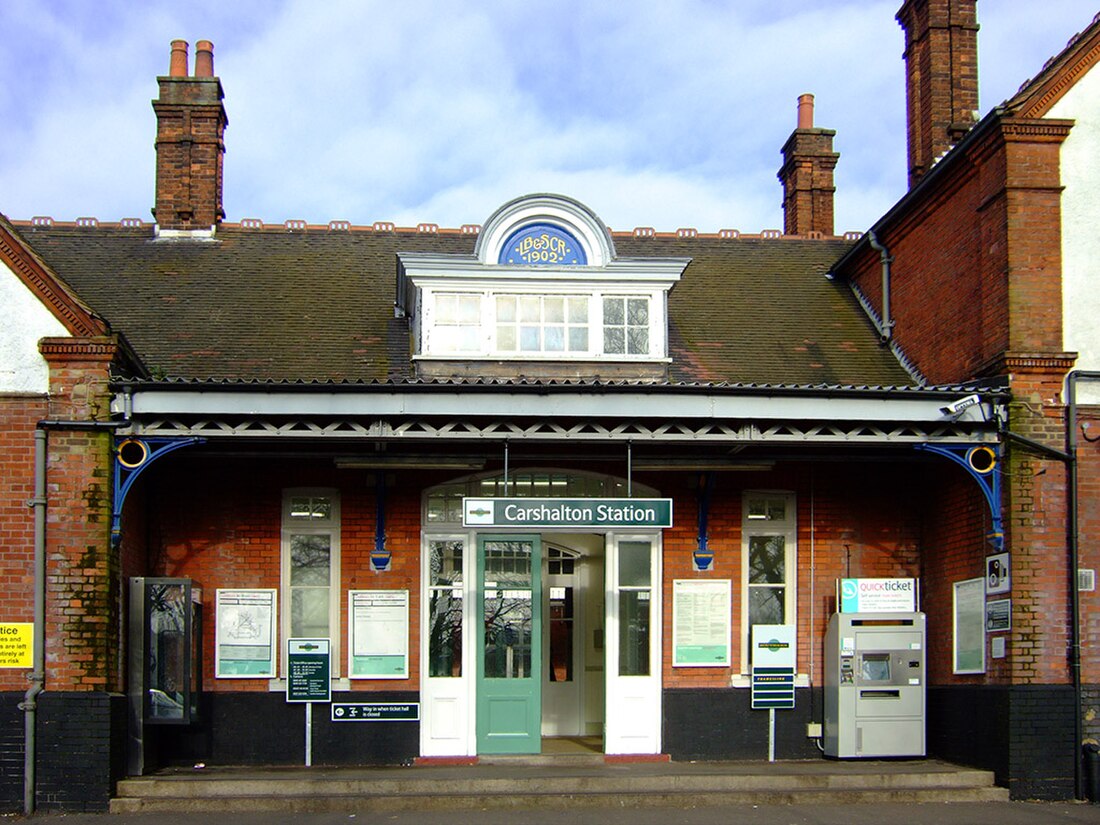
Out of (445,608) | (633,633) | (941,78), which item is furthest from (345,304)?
(941,78)

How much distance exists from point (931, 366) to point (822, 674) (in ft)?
12.5

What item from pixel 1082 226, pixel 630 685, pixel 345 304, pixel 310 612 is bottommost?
pixel 630 685

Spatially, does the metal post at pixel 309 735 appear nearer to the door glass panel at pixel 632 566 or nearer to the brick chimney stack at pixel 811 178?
the door glass panel at pixel 632 566

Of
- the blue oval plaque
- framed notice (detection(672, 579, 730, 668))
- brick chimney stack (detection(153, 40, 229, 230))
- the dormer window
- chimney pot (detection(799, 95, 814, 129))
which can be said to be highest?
chimney pot (detection(799, 95, 814, 129))

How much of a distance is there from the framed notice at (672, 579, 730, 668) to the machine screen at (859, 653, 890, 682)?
1.52 meters

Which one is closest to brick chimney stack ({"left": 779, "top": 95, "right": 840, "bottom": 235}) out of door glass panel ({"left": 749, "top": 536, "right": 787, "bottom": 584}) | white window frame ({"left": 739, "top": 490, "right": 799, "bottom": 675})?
white window frame ({"left": 739, "top": 490, "right": 799, "bottom": 675})

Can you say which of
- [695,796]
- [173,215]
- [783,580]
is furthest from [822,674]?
[173,215]

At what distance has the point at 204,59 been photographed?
20.6 m

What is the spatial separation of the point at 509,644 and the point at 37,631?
16.4 ft

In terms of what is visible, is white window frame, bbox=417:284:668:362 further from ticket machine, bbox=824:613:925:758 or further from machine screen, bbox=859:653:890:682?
machine screen, bbox=859:653:890:682

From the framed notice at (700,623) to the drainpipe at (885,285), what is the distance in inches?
165

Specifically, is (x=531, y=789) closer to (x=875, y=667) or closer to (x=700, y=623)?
(x=700, y=623)

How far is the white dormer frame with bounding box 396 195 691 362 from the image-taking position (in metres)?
15.5

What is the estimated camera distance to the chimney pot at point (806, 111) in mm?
21984
